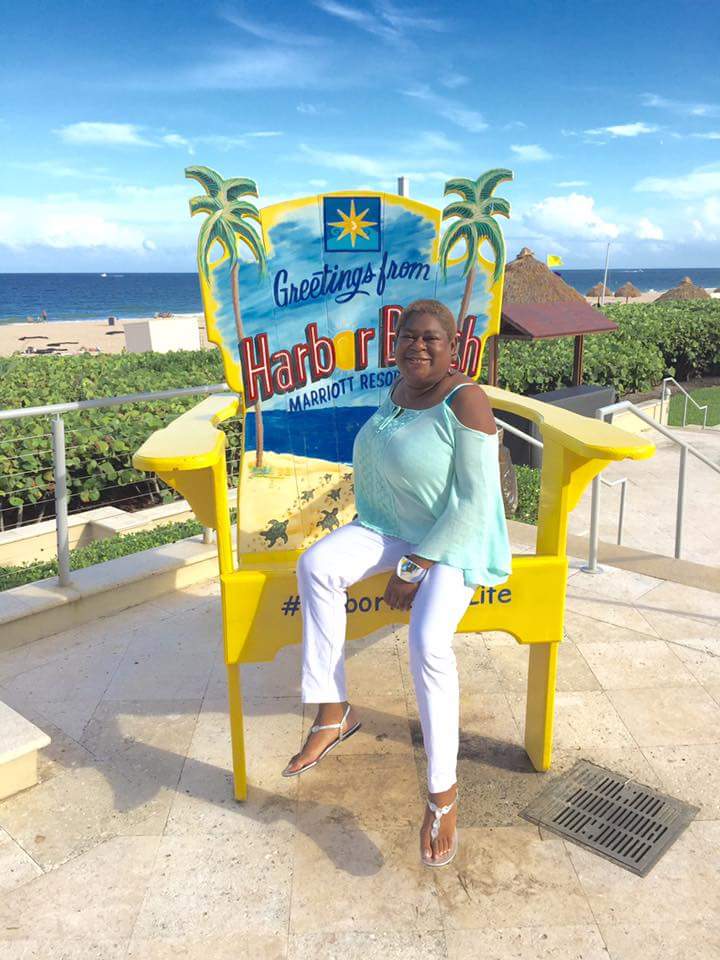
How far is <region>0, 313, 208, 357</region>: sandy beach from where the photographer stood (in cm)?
2964

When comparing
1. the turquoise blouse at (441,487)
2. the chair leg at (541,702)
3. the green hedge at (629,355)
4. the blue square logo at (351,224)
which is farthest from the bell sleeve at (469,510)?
the green hedge at (629,355)

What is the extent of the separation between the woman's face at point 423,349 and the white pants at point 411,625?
0.50m

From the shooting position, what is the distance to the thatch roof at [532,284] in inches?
494

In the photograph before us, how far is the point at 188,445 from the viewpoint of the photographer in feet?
7.13

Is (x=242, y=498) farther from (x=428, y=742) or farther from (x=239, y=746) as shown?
(x=428, y=742)

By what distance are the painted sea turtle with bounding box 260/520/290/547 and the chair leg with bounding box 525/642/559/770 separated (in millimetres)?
905

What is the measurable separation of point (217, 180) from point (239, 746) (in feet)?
5.60

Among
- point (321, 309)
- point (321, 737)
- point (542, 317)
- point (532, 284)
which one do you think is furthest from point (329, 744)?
point (532, 284)

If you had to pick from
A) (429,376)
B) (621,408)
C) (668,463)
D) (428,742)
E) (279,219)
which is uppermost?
→ (279,219)

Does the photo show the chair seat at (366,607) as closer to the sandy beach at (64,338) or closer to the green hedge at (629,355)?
the green hedge at (629,355)

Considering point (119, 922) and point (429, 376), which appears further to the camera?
point (429, 376)

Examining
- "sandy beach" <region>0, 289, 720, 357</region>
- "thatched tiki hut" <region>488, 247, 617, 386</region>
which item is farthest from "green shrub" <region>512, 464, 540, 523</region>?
"sandy beach" <region>0, 289, 720, 357</region>

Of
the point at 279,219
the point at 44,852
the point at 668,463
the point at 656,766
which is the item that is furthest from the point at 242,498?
the point at 668,463

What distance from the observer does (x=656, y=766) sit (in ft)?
8.39
